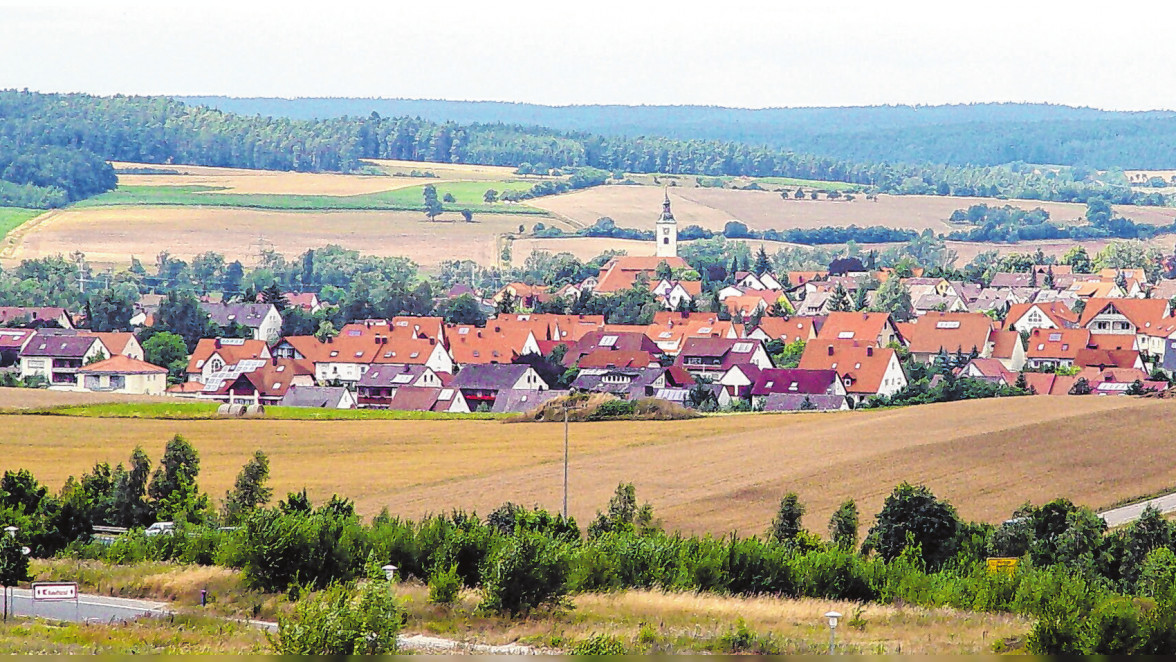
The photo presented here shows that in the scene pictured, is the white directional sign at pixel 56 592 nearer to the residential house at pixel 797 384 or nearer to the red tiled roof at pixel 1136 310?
the residential house at pixel 797 384

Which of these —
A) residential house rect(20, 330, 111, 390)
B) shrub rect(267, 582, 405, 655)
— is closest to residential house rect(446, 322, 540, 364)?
residential house rect(20, 330, 111, 390)

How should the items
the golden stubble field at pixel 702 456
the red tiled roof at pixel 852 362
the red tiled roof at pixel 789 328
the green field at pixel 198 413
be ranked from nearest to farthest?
the golden stubble field at pixel 702 456
the green field at pixel 198 413
the red tiled roof at pixel 852 362
the red tiled roof at pixel 789 328

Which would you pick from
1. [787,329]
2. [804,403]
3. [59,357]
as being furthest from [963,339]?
[59,357]

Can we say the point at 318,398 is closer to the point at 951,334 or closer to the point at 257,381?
the point at 257,381

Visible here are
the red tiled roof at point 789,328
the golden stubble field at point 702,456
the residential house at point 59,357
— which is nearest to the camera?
the golden stubble field at point 702,456

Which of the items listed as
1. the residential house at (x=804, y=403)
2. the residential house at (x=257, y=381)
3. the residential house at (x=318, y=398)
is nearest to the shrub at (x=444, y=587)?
the residential house at (x=804, y=403)

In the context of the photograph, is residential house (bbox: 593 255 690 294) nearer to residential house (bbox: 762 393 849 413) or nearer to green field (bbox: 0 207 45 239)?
residential house (bbox: 762 393 849 413)
